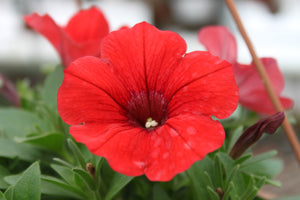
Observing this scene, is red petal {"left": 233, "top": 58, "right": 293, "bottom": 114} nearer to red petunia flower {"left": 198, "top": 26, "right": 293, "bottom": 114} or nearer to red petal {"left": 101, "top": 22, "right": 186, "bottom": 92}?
red petunia flower {"left": 198, "top": 26, "right": 293, "bottom": 114}

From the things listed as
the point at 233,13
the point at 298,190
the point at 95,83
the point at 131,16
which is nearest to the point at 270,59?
the point at 233,13

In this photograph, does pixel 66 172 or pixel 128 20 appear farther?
pixel 128 20

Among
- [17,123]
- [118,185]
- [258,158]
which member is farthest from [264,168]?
[17,123]

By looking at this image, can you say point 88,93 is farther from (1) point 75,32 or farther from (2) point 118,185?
(1) point 75,32

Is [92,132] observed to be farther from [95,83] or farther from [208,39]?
[208,39]

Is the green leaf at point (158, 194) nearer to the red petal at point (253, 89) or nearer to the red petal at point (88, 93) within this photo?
the red petal at point (88, 93)

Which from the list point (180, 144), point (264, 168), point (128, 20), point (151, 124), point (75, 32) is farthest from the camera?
point (128, 20)

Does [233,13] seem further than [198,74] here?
Yes
